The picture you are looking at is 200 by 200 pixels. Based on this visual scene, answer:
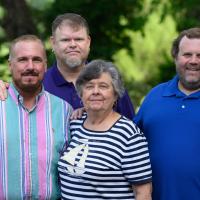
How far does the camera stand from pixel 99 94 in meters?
4.00

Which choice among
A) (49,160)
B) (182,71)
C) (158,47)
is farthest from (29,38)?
(158,47)

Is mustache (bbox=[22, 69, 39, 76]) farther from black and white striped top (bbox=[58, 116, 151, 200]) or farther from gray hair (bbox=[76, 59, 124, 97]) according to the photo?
black and white striped top (bbox=[58, 116, 151, 200])

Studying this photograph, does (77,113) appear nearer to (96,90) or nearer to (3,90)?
(96,90)

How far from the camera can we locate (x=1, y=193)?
4047 millimetres

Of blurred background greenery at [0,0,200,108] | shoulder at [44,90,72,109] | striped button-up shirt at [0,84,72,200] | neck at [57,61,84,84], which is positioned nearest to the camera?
striped button-up shirt at [0,84,72,200]

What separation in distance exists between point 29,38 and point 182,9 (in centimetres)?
535

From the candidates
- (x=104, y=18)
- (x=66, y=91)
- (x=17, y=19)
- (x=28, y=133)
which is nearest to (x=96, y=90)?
(x=28, y=133)

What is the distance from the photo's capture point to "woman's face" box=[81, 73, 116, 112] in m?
4.00

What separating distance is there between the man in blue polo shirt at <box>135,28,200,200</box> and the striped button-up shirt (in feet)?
2.14

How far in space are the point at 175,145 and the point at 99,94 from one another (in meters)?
0.67

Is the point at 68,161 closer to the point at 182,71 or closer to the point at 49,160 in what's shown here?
the point at 49,160

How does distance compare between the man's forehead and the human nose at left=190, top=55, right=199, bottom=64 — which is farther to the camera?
the human nose at left=190, top=55, right=199, bottom=64

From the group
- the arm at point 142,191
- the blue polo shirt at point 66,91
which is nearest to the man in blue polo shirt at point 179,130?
the arm at point 142,191

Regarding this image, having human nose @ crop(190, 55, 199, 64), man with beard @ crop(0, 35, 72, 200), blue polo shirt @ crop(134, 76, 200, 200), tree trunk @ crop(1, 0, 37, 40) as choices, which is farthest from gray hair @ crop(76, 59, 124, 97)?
tree trunk @ crop(1, 0, 37, 40)
